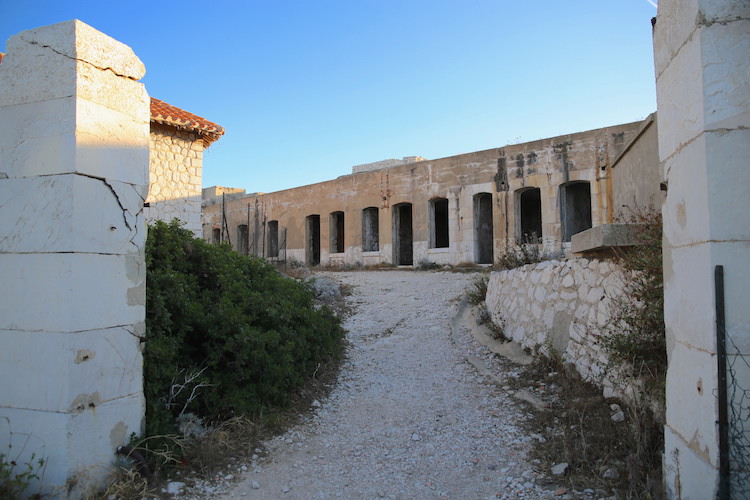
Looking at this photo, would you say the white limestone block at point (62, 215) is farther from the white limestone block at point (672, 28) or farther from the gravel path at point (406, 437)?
the white limestone block at point (672, 28)

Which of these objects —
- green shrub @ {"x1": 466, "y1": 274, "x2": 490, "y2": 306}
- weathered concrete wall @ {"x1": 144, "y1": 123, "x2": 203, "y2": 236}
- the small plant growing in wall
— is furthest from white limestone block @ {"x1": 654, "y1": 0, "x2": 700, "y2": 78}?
weathered concrete wall @ {"x1": 144, "y1": 123, "x2": 203, "y2": 236}

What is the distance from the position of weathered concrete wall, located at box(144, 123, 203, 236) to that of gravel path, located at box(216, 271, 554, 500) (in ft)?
21.2

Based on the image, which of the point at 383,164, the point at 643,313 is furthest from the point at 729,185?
the point at 383,164

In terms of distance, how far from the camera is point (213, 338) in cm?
483

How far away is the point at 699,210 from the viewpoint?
2475 millimetres

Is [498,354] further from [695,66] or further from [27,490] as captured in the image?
[27,490]

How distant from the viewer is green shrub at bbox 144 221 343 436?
4238 mm

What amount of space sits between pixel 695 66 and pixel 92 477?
460cm

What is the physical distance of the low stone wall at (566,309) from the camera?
469cm

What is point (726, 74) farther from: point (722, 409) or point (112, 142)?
point (112, 142)

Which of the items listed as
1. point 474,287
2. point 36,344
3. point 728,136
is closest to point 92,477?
point 36,344

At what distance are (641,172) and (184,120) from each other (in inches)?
394

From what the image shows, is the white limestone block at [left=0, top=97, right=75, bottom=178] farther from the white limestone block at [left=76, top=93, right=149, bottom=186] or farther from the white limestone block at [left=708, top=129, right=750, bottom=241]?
the white limestone block at [left=708, top=129, right=750, bottom=241]

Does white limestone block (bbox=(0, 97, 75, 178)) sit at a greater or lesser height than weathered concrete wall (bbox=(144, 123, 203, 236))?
lesser
